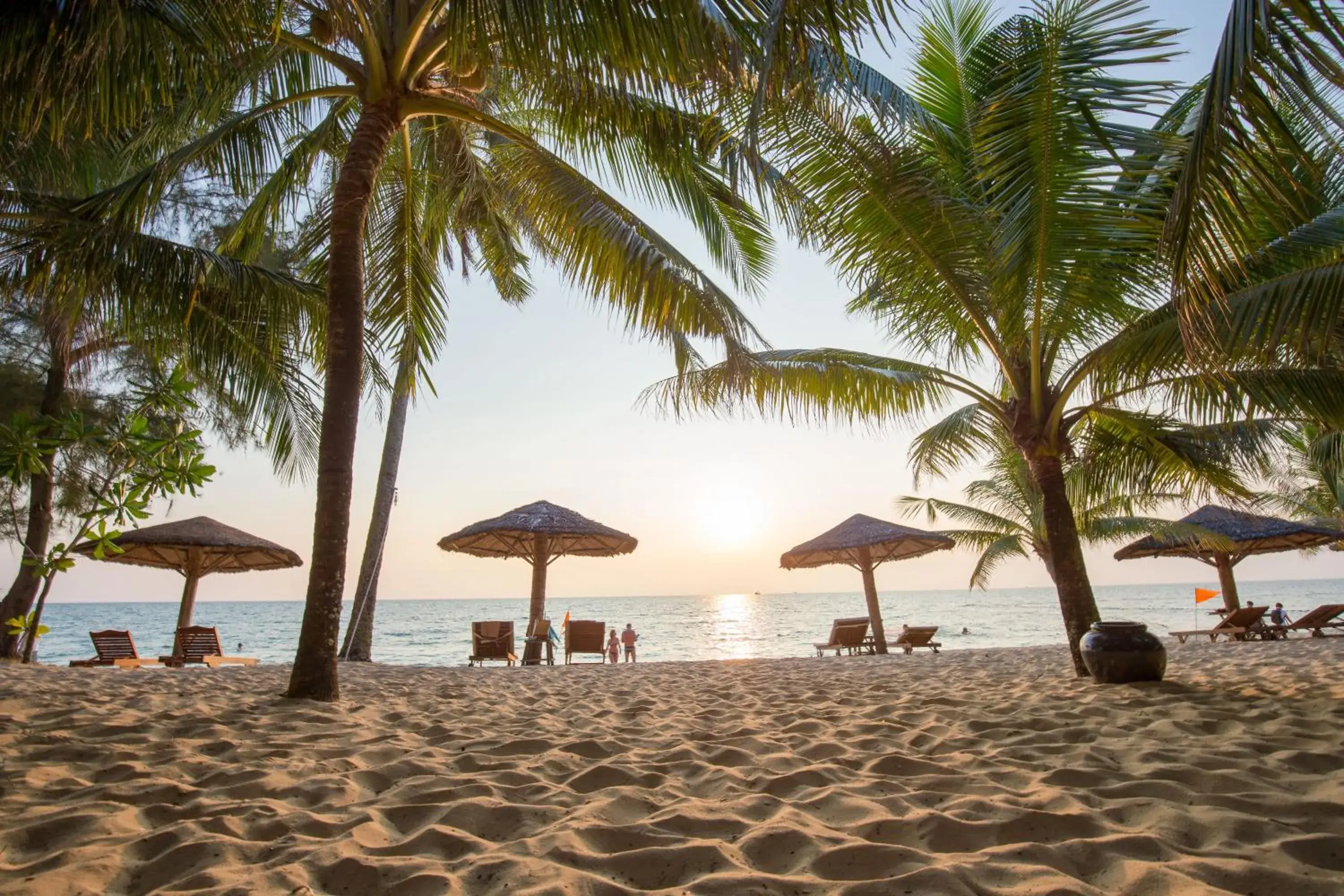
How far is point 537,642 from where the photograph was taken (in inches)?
391

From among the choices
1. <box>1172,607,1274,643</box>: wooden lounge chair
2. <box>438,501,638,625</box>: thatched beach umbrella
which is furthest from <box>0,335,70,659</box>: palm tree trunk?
<box>1172,607,1274,643</box>: wooden lounge chair

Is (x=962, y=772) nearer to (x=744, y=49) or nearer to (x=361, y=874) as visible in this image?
(x=361, y=874)

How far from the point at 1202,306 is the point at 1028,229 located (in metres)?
1.36

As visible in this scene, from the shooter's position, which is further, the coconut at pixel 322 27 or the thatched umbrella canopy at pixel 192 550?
the thatched umbrella canopy at pixel 192 550

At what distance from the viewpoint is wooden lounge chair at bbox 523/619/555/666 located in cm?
986

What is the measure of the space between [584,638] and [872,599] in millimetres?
5212

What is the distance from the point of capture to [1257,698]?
3961 millimetres

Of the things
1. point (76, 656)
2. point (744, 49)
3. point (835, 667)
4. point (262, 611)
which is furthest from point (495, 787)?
point (262, 611)

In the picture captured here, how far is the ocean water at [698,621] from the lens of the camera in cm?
2958

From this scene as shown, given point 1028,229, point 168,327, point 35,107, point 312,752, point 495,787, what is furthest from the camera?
point 168,327

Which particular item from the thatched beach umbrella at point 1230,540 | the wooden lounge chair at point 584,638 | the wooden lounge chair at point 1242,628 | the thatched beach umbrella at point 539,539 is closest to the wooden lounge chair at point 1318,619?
the wooden lounge chair at point 1242,628

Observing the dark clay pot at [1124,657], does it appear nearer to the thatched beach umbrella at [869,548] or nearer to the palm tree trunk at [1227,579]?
the thatched beach umbrella at [869,548]

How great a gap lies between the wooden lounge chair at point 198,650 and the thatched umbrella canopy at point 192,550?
1.20ft

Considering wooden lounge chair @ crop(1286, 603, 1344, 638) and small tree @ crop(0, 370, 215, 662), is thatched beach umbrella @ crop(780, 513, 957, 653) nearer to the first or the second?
wooden lounge chair @ crop(1286, 603, 1344, 638)
